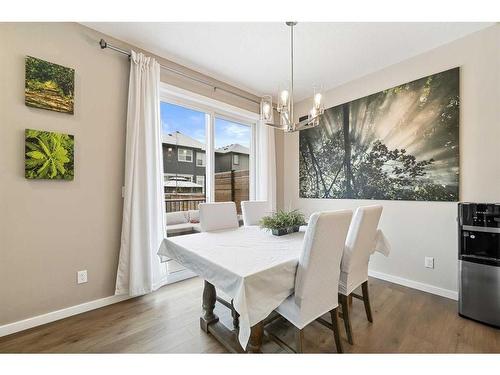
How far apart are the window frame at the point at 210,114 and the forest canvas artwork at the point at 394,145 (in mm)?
1033

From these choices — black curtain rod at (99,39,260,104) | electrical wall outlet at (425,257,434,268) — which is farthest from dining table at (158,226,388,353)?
black curtain rod at (99,39,260,104)

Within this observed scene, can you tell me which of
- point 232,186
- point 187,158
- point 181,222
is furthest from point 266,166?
point 181,222

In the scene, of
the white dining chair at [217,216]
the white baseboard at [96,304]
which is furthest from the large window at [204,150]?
the white baseboard at [96,304]

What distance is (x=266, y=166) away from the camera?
12.6 feet

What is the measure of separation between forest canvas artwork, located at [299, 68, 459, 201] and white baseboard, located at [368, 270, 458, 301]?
971mm

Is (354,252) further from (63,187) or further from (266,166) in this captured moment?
(63,187)

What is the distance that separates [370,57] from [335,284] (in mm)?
2606

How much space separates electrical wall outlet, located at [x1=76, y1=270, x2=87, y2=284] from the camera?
2172 millimetres

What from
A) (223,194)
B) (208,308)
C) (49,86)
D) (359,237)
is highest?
(49,86)

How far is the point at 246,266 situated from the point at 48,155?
77.0 inches

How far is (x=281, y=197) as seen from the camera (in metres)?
4.22

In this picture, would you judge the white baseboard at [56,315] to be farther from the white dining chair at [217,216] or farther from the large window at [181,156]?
the white dining chair at [217,216]
